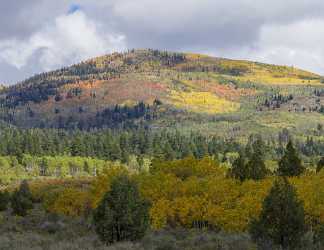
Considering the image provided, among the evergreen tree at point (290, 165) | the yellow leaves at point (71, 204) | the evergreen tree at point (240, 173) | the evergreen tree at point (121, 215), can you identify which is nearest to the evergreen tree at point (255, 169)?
the evergreen tree at point (240, 173)

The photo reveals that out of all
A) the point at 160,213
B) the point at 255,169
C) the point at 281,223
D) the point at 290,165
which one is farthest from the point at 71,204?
the point at 281,223

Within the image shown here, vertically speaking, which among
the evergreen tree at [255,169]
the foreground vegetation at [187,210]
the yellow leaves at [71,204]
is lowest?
the yellow leaves at [71,204]

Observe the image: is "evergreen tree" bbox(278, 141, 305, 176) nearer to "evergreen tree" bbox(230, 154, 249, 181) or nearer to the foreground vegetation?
the foreground vegetation

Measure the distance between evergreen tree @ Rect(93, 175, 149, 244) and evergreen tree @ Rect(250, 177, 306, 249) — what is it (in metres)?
9.80

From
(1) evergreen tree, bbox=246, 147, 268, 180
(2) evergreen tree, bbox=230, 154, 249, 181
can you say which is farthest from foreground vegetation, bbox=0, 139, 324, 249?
(1) evergreen tree, bbox=246, 147, 268, 180

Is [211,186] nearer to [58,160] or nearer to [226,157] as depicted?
[58,160]

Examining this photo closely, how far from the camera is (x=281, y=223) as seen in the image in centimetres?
3006

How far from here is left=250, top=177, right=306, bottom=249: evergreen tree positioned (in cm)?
2980

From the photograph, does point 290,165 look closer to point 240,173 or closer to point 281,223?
point 240,173

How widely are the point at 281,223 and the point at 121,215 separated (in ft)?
39.4

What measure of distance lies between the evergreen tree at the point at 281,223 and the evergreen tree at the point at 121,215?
9.80 m

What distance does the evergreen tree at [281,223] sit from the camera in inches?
1173

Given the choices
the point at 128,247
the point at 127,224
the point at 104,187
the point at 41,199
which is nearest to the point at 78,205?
the point at 104,187

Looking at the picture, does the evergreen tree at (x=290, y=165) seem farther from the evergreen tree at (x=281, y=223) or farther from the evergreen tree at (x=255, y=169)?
the evergreen tree at (x=281, y=223)
